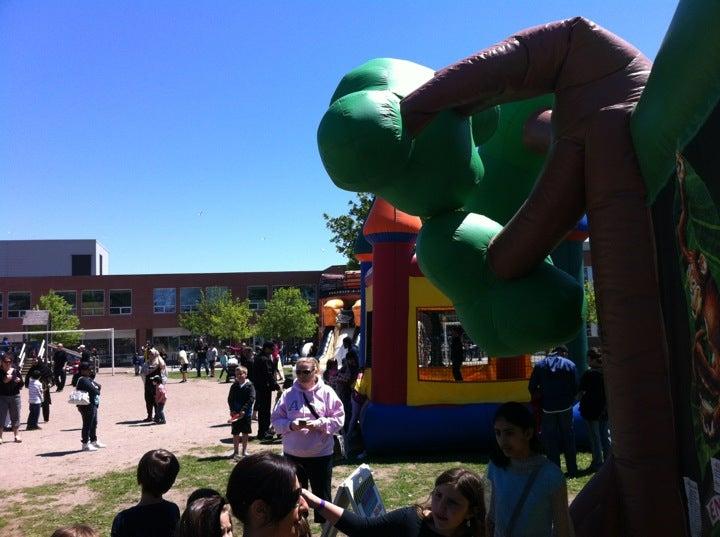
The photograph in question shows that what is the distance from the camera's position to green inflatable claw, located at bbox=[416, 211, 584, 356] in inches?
137

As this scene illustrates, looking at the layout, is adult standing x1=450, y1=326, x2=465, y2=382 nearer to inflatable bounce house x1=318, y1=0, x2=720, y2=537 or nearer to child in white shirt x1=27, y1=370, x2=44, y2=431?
inflatable bounce house x1=318, y1=0, x2=720, y2=537

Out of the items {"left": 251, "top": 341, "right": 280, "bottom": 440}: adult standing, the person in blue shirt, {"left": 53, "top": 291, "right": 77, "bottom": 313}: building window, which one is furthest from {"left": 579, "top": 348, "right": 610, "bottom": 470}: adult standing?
{"left": 53, "top": 291, "right": 77, "bottom": 313}: building window

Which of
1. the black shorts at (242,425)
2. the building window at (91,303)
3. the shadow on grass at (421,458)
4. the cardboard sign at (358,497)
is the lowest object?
the shadow on grass at (421,458)

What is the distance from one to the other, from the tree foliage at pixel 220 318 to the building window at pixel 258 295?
72.3 inches

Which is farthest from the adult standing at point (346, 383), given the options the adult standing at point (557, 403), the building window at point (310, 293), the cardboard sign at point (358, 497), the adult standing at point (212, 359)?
the building window at point (310, 293)

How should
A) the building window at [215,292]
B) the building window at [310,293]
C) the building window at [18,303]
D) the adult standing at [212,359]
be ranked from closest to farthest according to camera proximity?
the adult standing at [212,359] → the building window at [215,292] → the building window at [18,303] → the building window at [310,293]

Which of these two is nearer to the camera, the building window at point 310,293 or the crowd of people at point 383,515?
the crowd of people at point 383,515

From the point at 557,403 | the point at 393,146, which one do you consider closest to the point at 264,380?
the point at 557,403

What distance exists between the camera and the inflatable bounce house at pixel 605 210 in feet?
7.71

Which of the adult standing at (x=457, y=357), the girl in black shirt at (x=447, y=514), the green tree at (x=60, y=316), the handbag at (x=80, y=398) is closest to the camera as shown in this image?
the girl in black shirt at (x=447, y=514)

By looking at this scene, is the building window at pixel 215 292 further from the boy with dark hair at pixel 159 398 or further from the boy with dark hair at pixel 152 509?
the boy with dark hair at pixel 152 509

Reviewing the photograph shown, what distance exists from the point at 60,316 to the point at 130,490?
44280mm

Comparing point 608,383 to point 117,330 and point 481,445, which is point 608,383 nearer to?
point 481,445

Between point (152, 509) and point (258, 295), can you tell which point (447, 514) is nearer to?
point (152, 509)
